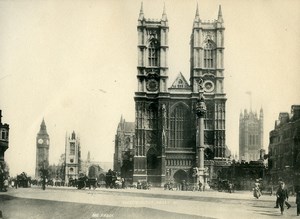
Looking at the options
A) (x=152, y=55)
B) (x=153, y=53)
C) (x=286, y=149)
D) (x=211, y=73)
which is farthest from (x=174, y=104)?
(x=286, y=149)

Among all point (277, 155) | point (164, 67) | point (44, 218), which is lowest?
point (44, 218)

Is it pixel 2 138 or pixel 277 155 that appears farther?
pixel 277 155

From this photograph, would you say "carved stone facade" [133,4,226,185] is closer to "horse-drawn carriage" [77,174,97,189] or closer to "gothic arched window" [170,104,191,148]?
"gothic arched window" [170,104,191,148]

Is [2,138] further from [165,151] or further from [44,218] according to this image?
[165,151]

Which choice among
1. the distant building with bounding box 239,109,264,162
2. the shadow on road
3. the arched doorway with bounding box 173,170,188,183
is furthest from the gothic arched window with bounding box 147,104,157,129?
the distant building with bounding box 239,109,264,162

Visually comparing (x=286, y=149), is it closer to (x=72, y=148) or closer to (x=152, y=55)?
(x=152, y=55)

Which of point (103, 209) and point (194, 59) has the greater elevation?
point (194, 59)

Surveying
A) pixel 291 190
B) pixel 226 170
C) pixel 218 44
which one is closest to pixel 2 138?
pixel 291 190

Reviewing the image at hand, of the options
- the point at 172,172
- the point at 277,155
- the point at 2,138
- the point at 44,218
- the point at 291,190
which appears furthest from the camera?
the point at 172,172

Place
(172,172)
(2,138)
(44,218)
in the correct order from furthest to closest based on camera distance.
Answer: (172,172) < (2,138) < (44,218)
